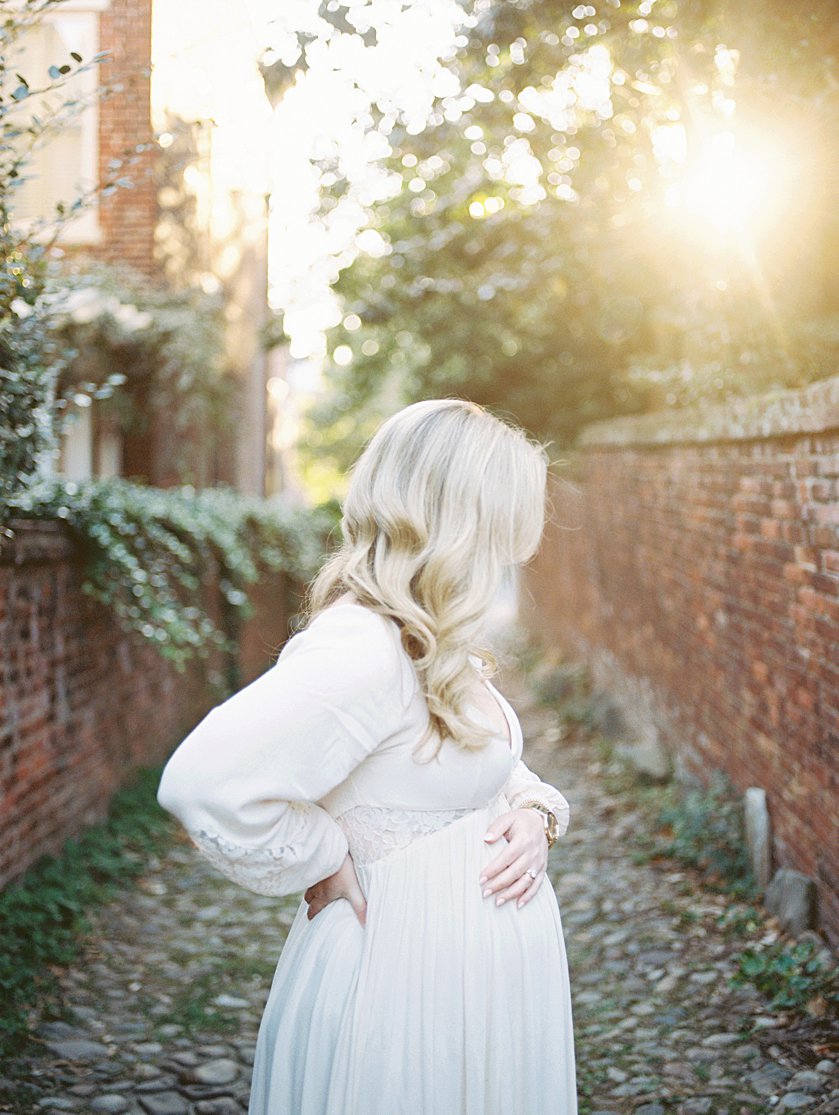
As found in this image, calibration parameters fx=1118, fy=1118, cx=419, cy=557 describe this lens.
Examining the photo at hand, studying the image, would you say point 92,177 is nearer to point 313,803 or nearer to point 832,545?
→ point 832,545

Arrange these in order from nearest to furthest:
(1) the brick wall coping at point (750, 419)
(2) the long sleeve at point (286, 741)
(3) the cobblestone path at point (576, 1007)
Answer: (2) the long sleeve at point (286, 741) → (3) the cobblestone path at point (576, 1007) → (1) the brick wall coping at point (750, 419)

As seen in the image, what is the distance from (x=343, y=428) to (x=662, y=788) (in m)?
30.0

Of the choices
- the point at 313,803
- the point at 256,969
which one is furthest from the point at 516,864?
the point at 256,969

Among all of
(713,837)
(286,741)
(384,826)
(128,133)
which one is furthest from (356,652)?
(128,133)

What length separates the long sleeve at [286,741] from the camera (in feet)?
6.26

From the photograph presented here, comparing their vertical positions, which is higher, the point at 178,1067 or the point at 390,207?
the point at 390,207

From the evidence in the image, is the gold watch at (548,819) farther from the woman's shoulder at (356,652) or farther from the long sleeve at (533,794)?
the woman's shoulder at (356,652)

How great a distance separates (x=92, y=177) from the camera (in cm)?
997

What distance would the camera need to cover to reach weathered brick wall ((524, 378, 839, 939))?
176 inches

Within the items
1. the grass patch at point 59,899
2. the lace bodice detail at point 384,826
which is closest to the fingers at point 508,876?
the lace bodice detail at point 384,826

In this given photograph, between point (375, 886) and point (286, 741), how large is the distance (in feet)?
1.41

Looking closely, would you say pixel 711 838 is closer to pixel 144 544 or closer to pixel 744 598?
pixel 744 598

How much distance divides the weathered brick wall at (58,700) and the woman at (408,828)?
3041 millimetres

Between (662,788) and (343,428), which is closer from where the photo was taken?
(662,788)
